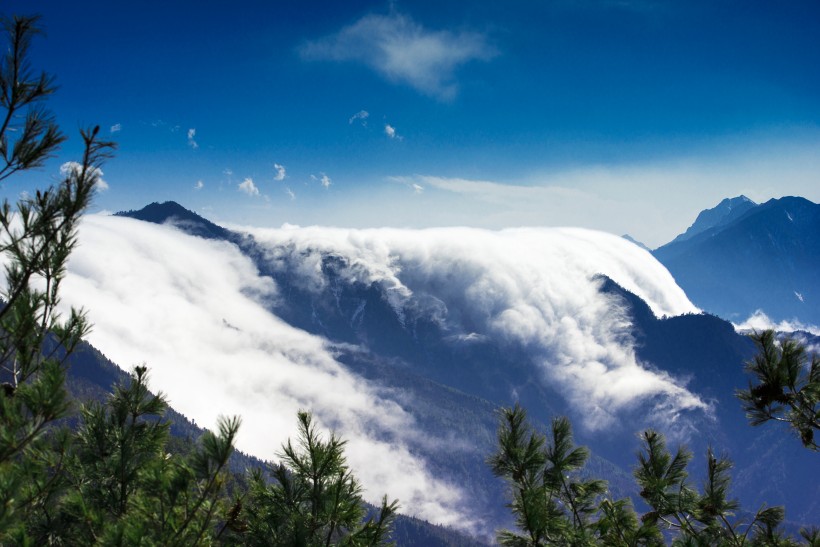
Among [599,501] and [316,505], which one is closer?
[316,505]

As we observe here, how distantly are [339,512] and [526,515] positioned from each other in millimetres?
4127

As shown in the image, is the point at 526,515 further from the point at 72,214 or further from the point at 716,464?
the point at 72,214

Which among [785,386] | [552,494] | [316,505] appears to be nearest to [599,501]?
[552,494]

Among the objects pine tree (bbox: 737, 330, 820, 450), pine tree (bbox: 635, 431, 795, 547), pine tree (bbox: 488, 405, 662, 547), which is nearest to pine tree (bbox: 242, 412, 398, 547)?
pine tree (bbox: 488, 405, 662, 547)

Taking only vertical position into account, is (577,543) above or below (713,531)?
below

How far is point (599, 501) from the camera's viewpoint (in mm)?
11711

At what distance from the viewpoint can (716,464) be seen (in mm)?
11055

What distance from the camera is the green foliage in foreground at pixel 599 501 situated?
10.1 m

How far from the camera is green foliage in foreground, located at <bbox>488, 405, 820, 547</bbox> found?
10.1 meters

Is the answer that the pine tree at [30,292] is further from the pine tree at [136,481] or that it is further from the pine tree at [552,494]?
the pine tree at [552,494]

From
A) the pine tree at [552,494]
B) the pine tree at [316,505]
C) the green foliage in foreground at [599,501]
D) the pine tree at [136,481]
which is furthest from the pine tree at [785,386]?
the pine tree at [136,481]

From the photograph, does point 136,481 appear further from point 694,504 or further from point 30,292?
point 694,504

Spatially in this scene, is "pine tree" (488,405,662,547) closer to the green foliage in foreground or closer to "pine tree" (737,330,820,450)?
the green foliage in foreground

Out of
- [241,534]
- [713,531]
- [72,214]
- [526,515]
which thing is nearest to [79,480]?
[241,534]
